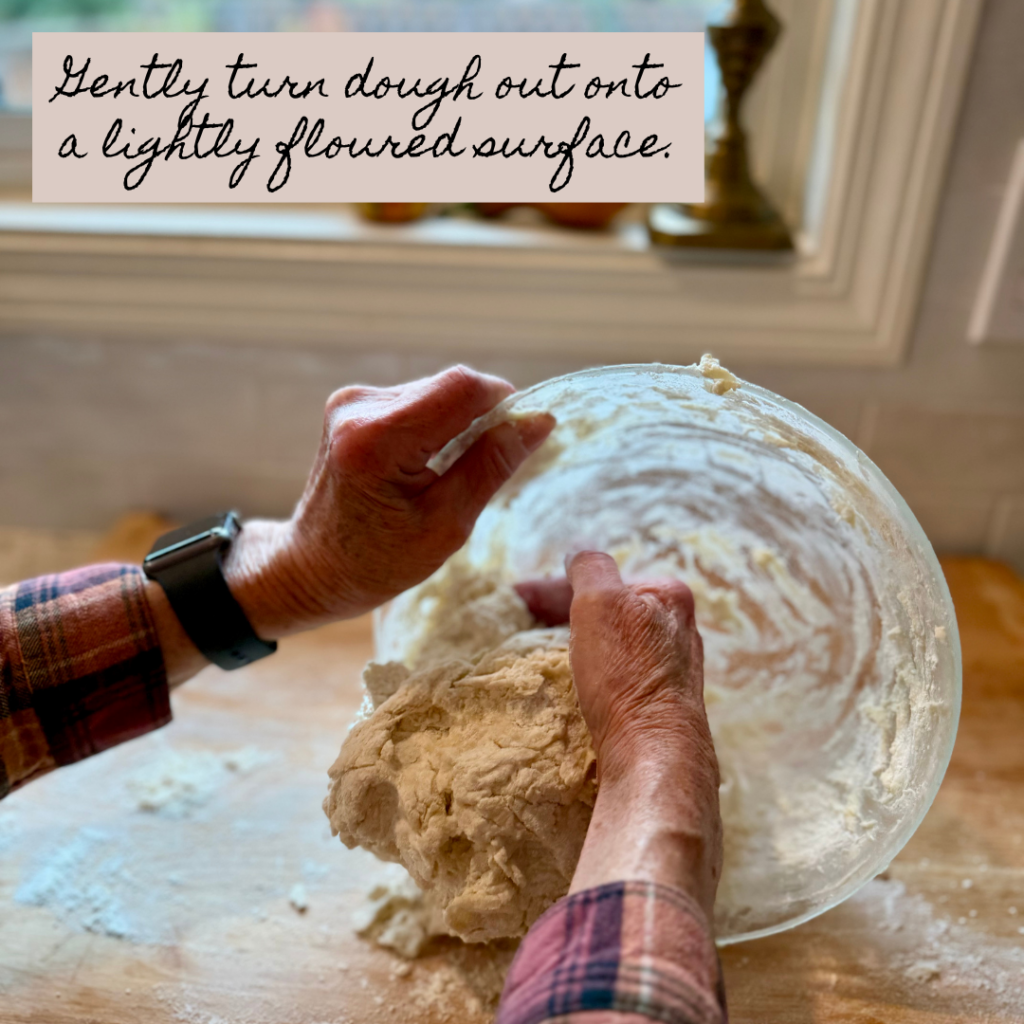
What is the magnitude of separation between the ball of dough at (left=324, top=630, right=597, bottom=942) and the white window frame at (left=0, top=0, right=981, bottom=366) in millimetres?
495

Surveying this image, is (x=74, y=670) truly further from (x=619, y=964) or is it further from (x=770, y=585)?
(x=770, y=585)

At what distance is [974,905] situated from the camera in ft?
2.19

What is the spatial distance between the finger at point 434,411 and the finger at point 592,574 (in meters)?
0.13

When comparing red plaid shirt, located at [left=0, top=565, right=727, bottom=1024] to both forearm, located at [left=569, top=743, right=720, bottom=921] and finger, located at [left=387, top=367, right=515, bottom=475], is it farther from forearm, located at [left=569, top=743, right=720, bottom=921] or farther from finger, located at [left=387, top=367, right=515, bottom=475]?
finger, located at [left=387, top=367, right=515, bottom=475]

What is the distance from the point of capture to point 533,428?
0.64 m

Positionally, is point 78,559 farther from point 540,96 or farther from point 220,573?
point 540,96

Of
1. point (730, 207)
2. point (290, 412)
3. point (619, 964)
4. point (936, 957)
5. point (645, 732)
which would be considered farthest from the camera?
point (290, 412)

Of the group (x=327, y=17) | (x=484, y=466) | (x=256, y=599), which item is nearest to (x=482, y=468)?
(x=484, y=466)

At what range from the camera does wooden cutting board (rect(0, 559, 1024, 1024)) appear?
588 millimetres

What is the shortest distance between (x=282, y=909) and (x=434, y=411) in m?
0.40

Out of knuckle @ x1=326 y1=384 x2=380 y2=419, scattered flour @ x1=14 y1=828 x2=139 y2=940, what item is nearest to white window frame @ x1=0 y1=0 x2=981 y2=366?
knuckle @ x1=326 y1=384 x2=380 y2=419

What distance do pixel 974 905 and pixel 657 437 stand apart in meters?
0.44

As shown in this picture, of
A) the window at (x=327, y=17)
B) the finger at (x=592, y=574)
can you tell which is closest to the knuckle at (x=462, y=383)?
the finger at (x=592, y=574)

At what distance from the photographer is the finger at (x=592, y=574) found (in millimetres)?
572
